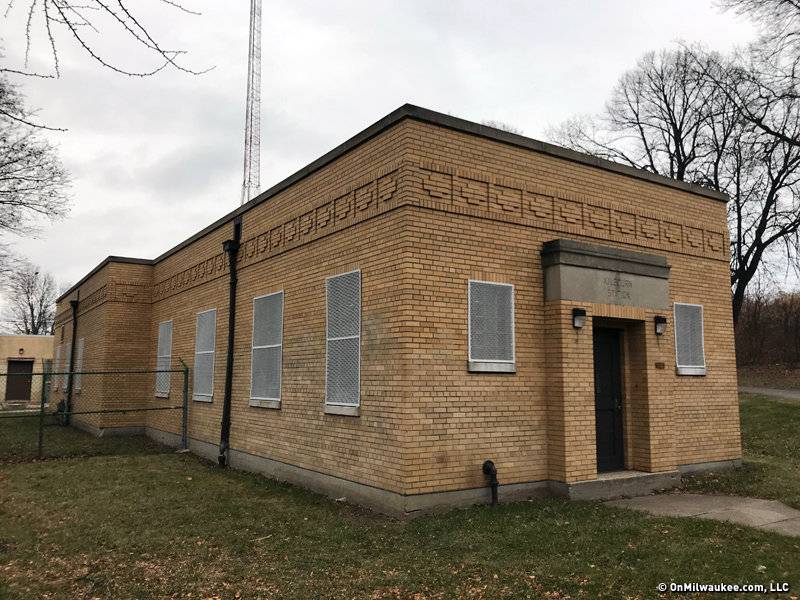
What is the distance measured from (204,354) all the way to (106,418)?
5.37 meters

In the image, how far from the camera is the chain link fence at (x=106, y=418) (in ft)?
47.0

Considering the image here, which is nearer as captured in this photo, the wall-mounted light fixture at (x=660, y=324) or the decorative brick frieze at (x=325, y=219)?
the decorative brick frieze at (x=325, y=219)

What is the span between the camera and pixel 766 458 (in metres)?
12.6

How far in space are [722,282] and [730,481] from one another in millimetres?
3713

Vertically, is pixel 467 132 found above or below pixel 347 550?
above

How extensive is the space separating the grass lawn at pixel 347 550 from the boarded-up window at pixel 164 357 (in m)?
6.95

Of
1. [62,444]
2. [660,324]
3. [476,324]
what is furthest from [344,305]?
[62,444]

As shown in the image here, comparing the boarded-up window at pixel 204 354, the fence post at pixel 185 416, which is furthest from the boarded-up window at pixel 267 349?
the fence post at pixel 185 416

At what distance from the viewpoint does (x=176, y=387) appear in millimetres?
15648

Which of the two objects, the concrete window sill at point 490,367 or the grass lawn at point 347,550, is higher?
the concrete window sill at point 490,367

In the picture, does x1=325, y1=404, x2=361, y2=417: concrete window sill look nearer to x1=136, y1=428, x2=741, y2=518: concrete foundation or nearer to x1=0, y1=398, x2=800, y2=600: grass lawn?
x1=136, y1=428, x2=741, y2=518: concrete foundation

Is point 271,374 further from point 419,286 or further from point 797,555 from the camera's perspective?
point 797,555

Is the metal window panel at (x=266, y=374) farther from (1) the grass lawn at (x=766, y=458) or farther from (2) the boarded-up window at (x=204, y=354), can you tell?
(1) the grass lawn at (x=766, y=458)

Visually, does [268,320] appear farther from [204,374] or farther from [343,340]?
[204,374]
